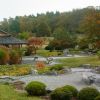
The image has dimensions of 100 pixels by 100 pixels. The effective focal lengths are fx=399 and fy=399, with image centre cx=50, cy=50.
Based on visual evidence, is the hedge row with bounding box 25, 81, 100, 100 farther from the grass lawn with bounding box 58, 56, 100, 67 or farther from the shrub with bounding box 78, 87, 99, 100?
the grass lawn with bounding box 58, 56, 100, 67

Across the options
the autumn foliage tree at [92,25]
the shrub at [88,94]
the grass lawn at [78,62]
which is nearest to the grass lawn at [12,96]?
the shrub at [88,94]

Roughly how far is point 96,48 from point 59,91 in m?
46.8

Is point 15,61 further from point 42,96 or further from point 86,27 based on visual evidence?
point 42,96

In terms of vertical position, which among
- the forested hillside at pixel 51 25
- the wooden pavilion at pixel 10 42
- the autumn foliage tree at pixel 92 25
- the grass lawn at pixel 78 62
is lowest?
the grass lawn at pixel 78 62

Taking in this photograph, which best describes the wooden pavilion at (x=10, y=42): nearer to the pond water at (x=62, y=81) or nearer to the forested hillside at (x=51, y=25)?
the pond water at (x=62, y=81)

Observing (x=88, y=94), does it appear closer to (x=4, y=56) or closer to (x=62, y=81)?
(x=62, y=81)

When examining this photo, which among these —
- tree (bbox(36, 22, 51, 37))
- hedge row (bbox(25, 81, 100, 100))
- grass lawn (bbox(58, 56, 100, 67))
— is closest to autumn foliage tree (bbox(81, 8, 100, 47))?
grass lawn (bbox(58, 56, 100, 67))

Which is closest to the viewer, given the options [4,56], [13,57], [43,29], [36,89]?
[36,89]

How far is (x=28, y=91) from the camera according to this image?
20875 mm

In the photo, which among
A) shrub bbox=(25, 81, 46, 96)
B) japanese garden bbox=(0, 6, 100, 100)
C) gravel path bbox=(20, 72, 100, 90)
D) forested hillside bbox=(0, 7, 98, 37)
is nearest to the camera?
japanese garden bbox=(0, 6, 100, 100)

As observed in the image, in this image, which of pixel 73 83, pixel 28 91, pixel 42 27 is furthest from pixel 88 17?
pixel 42 27

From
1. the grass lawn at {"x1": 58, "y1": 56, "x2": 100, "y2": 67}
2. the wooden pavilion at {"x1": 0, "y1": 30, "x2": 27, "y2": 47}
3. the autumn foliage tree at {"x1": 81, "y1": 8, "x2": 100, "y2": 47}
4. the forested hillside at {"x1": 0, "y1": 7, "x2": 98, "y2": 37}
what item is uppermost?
the forested hillside at {"x1": 0, "y1": 7, "x2": 98, "y2": 37}

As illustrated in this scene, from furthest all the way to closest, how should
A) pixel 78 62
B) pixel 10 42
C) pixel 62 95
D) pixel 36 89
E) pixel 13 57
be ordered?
pixel 10 42 < pixel 78 62 < pixel 13 57 < pixel 36 89 < pixel 62 95

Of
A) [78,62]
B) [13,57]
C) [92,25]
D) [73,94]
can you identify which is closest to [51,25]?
[92,25]
